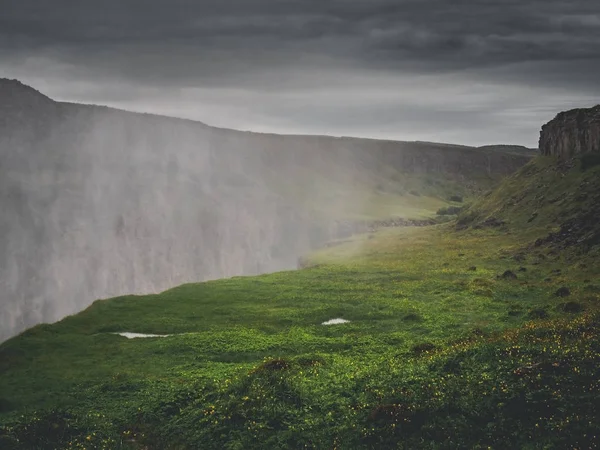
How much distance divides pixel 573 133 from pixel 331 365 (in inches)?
3968

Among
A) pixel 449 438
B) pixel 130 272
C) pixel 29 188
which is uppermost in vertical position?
pixel 29 188

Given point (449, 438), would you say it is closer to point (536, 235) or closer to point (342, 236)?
point (536, 235)

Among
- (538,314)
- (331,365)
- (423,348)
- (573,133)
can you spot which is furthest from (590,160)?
(331,365)

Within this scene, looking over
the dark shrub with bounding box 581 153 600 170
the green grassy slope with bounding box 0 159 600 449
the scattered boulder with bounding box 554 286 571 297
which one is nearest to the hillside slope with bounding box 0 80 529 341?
the dark shrub with bounding box 581 153 600 170

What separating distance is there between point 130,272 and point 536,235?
4097 inches

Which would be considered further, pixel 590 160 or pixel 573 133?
pixel 573 133

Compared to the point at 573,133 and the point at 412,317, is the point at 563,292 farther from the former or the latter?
the point at 573,133

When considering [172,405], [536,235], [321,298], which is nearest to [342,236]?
[536,235]

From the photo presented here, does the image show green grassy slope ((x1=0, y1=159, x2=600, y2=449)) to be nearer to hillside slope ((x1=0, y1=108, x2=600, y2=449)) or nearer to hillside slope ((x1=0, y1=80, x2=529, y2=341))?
hillside slope ((x1=0, y1=108, x2=600, y2=449))

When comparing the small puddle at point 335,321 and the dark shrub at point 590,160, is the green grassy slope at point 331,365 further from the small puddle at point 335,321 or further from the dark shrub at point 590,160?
the dark shrub at point 590,160

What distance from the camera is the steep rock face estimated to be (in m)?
107

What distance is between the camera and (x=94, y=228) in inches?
6078

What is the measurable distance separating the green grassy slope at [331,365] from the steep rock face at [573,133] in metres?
43.3

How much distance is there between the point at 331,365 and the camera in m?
34.2
